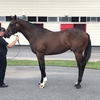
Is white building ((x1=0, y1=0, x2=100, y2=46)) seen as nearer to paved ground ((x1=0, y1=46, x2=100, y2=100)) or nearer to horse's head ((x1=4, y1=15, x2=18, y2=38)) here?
paved ground ((x1=0, y1=46, x2=100, y2=100))

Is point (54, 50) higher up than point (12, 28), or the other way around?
point (12, 28)

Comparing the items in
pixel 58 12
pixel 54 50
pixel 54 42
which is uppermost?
pixel 54 42

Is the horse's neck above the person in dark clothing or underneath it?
above

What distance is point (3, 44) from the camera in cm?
752

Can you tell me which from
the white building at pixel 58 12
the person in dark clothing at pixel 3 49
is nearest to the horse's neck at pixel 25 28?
the person in dark clothing at pixel 3 49

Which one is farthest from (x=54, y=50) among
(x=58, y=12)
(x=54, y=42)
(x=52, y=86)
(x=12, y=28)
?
(x=58, y=12)

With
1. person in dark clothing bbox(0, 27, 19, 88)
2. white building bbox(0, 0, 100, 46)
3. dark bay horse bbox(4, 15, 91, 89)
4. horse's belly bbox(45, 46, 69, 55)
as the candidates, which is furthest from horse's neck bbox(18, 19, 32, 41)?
white building bbox(0, 0, 100, 46)

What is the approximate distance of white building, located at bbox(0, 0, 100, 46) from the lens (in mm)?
25281

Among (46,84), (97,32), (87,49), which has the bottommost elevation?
(97,32)

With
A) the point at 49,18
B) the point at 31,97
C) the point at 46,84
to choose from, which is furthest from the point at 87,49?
the point at 49,18

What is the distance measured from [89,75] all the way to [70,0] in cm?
1643

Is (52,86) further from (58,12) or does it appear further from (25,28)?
(58,12)

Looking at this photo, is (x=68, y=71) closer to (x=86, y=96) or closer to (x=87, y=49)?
(x=87, y=49)

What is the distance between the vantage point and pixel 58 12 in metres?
25.5
